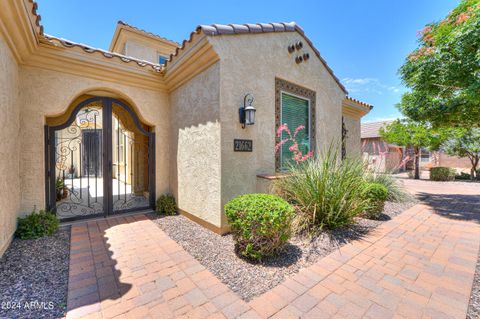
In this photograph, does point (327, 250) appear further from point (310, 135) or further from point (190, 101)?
point (190, 101)

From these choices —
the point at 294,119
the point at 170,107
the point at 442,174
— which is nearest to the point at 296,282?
the point at 294,119

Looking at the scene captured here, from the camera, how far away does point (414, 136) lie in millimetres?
16750

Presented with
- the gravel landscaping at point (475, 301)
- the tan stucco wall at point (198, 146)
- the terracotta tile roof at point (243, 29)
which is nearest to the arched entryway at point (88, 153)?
the tan stucco wall at point (198, 146)

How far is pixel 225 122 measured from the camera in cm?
464

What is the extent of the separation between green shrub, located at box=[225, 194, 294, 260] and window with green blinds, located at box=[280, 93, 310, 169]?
264cm

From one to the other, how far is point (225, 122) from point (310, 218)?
2.91 m

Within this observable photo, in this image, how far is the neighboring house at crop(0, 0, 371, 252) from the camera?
4.32 m

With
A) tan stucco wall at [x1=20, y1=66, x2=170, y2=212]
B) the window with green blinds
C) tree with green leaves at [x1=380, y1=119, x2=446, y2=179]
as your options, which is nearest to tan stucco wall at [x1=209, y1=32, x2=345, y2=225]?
the window with green blinds

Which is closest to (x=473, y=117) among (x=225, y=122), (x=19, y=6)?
(x=225, y=122)

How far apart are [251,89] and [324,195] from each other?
10.1 feet

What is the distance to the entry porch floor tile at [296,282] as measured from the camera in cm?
247

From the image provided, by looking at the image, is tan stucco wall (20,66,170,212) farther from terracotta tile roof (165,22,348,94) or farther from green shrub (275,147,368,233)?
green shrub (275,147,368,233)

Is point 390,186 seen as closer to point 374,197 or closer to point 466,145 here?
point 374,197

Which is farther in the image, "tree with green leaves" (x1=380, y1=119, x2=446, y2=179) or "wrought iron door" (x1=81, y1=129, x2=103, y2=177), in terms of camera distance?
"tree with green leaves" (x1=380, y1=119, x2=446, y2=179)
